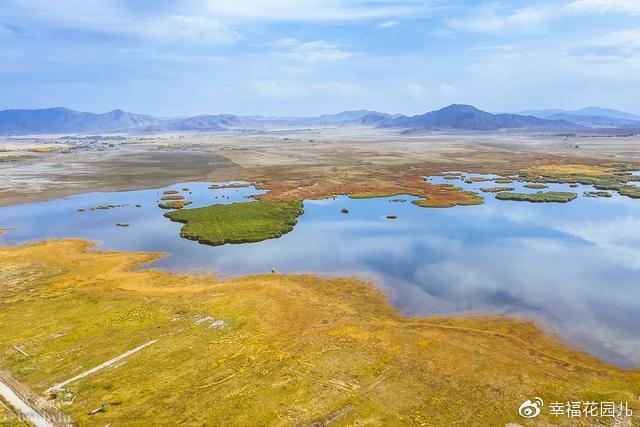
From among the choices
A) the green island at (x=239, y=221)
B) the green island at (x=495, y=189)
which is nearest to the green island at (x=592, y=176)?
the green island at (x=495, y=189)

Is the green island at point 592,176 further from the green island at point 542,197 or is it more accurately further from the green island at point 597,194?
the green island at point 542,197

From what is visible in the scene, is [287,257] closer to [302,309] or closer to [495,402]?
[302,309]
